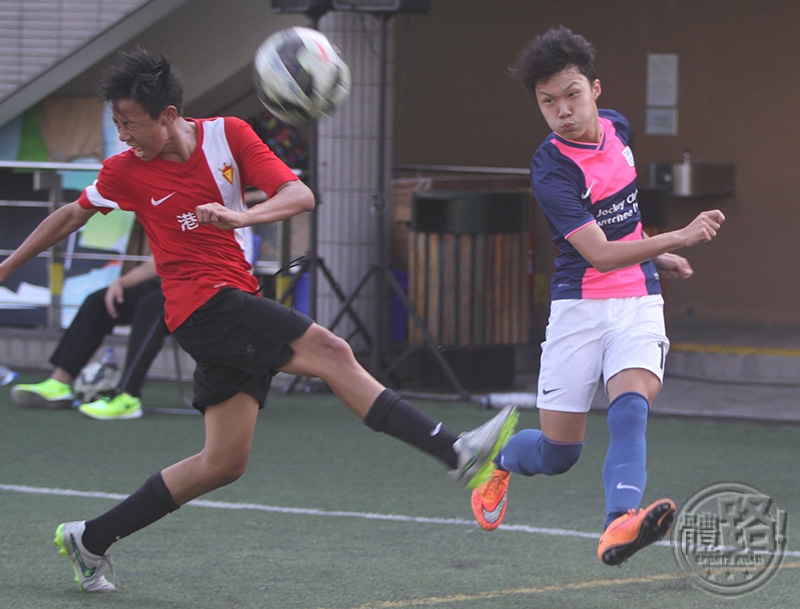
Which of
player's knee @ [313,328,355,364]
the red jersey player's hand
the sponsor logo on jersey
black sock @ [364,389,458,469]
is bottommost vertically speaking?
black sock @ [364,389,458,469]

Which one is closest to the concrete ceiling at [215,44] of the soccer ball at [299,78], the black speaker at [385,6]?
the black speaker at [385,6]

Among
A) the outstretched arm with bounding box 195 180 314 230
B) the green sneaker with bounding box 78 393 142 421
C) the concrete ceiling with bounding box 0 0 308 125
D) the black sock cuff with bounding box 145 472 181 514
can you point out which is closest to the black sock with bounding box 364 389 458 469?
the outstretched arm with bounding box 195 180 314 230

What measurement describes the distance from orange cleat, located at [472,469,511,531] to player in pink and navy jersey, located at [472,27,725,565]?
435 mm

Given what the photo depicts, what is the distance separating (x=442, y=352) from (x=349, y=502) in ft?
11.1

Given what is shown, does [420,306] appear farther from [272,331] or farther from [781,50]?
[272,331]

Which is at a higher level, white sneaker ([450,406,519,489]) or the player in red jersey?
the player in red jersey

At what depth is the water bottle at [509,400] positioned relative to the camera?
9141 millimetres

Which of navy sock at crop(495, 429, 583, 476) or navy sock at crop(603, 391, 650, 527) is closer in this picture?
navy sock at crop(603, 391, 650, 527)

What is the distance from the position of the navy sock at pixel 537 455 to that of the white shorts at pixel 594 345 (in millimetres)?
169

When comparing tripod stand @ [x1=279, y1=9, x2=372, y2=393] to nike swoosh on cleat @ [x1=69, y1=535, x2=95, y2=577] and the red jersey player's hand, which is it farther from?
the red jersey player's hand

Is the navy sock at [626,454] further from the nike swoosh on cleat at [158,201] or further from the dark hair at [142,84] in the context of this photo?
the dark hair at [142,84]

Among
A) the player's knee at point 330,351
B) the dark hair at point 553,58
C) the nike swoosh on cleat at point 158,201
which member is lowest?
the player's knee at point 330,351

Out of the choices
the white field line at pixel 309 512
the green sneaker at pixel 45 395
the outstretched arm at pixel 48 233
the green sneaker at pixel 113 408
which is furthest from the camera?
the green sneaker at pixel 45 395

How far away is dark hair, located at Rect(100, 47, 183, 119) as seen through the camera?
4.28m
